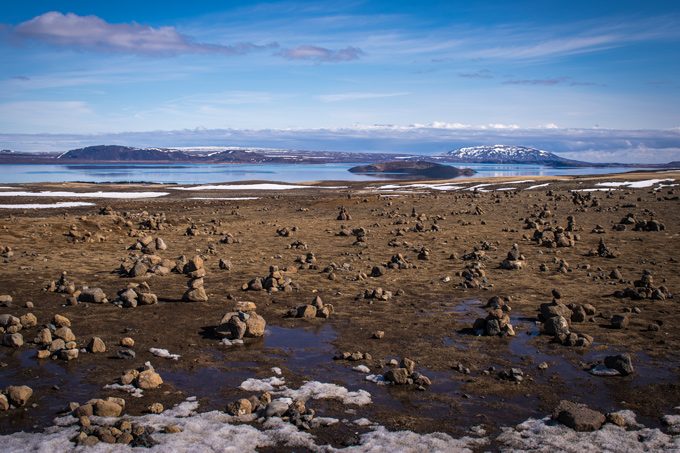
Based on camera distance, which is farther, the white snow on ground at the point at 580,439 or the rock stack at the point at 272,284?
the rock stack at the point at 272,284

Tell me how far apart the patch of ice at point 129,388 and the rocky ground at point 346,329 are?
0.08 ft

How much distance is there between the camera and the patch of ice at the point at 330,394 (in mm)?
8684

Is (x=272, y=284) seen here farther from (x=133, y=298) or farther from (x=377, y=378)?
(x=377, y=378)

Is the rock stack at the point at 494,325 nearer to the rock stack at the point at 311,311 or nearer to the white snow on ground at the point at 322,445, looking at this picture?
the rock stack at the point at 311,311

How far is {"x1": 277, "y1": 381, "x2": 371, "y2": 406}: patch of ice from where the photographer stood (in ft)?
28.5

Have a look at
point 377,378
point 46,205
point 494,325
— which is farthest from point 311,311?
point 46,205

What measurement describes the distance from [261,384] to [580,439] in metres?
4.56

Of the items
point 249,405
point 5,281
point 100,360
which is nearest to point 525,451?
point 249,405

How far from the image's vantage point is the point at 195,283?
14.7m

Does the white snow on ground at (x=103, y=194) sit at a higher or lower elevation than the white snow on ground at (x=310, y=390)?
higher

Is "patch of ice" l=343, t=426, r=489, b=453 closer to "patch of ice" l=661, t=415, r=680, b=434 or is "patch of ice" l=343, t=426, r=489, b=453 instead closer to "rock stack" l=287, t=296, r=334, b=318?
"patch of ice" l=661, t=415, r=680, b=434

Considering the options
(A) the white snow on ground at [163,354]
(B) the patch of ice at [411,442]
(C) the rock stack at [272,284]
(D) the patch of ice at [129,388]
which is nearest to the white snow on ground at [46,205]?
(C) the rock stack at [272,284]

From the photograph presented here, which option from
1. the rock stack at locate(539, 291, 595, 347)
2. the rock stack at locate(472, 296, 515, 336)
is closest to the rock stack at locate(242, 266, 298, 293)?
the rock stack at locate(472, 296, 515, 336)

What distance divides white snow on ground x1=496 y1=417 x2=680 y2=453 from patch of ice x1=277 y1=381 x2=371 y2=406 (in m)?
2.06
